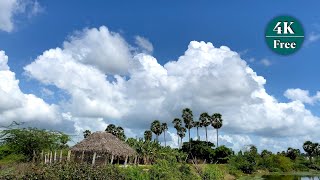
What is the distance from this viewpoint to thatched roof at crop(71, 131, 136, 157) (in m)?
37.2

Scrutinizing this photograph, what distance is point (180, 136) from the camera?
8069cm

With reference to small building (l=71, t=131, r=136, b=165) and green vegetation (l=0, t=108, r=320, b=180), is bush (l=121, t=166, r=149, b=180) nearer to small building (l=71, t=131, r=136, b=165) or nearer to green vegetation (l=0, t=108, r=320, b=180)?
green vegetation (l=0, t=108, r=320, b=180)

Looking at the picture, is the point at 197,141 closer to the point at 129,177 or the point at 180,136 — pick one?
the point at 180,136

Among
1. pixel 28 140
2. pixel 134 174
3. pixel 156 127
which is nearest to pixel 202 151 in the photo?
pixel 156 127

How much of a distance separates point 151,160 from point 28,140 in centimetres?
2102

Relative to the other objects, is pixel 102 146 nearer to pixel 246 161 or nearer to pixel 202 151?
pixel 246 161

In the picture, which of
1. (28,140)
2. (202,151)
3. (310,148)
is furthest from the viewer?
(310,148)

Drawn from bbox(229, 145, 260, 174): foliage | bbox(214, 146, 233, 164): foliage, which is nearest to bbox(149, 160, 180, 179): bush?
bbox(229, 145, 260, 174): foliage

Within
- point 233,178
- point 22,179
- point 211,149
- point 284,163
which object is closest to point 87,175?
point 22,179

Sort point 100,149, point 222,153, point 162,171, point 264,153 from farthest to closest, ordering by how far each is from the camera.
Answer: point 264,153 < point 222,153 < point 100,149 < point 162,171

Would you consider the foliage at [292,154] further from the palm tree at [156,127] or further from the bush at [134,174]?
the bush at [134,174]

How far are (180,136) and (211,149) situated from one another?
1534cm

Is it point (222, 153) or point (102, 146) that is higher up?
point (222, 153)

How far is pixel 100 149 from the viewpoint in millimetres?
37094
